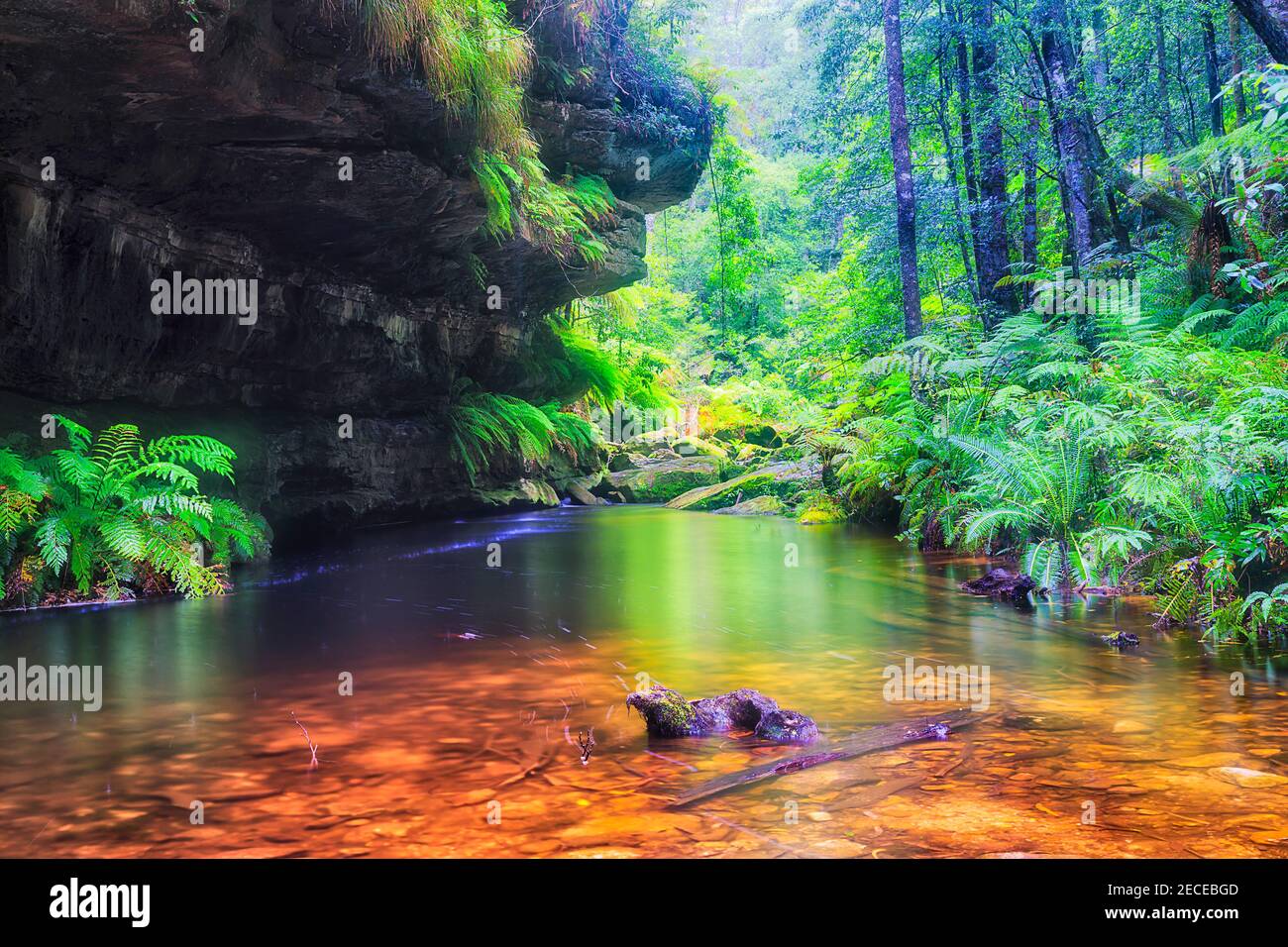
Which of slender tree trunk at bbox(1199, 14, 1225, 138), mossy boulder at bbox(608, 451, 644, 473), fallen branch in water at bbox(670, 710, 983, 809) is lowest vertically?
fallen branch in water at bbox(670, 710, 983, 809)

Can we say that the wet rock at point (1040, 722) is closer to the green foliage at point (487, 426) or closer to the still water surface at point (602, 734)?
the still water surface at point (602, 734)

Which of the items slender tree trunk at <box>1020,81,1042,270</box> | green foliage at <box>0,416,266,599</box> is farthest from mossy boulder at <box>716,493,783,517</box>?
green foliage at <box>0,416,266,599</box>

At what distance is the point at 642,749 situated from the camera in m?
3.40

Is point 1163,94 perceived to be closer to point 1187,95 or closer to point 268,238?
point 1187,95

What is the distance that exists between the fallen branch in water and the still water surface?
8 centimetres

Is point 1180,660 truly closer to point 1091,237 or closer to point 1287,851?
point 1287,851

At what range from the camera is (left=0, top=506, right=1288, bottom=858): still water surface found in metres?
2.60

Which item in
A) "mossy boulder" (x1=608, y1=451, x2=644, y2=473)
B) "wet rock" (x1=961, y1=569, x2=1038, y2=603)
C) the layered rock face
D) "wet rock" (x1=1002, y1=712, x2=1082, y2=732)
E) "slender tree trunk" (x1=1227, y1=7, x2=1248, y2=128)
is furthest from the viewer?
"mossy boulder" (x1=608, y1=451, x2=644, y2=473)

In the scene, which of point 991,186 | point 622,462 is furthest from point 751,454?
point 991,186

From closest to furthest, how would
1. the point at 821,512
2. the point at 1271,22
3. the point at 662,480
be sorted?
the point at 1271,22 < the point at 821,512 < the point at 662,480

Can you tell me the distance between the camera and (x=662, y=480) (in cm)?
1944

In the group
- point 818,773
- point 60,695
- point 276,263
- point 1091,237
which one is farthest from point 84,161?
point 1091,237

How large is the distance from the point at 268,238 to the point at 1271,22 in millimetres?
9033

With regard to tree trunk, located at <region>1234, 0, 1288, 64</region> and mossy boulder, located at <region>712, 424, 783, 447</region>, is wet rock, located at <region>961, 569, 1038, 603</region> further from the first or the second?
mossy boulder, located at <region>712, 424, 783, 447</region>
